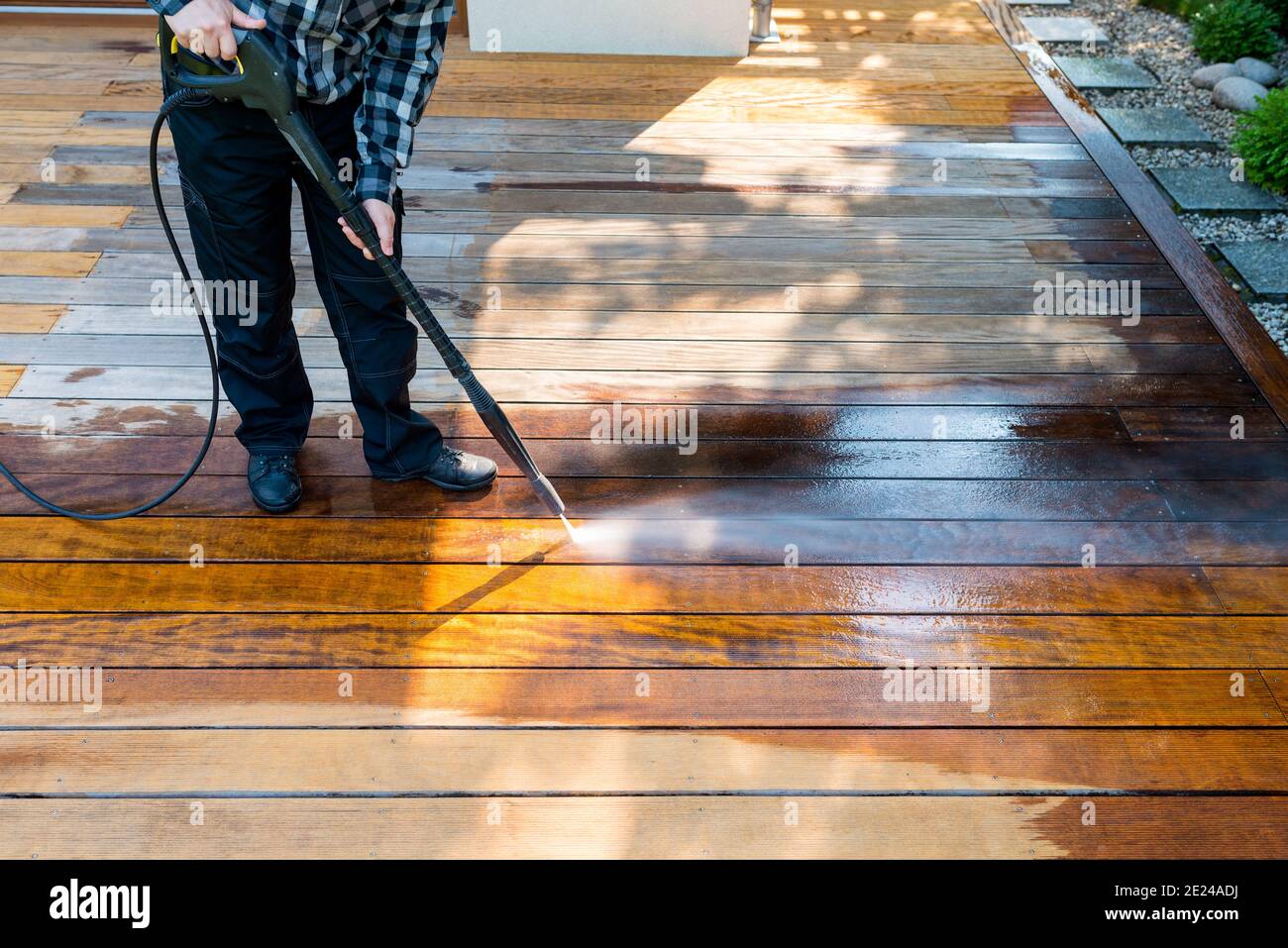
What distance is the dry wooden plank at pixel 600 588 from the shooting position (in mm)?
1890

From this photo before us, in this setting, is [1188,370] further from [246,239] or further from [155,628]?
[155,628]

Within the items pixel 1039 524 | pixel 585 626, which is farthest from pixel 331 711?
pixel 1039 524

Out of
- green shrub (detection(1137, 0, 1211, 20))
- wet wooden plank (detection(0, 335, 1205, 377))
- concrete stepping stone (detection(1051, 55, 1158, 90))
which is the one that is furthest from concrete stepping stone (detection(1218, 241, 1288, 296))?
green shrub (detection(1137, 0, 1211, 20))

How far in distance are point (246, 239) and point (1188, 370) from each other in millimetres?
2014

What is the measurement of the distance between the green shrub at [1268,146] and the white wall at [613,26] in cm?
168

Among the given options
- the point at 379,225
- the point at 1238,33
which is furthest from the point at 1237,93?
the point at 379,225

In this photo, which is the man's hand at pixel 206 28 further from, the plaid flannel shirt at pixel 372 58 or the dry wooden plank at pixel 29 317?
the dry wooden plank at pixel 29 317

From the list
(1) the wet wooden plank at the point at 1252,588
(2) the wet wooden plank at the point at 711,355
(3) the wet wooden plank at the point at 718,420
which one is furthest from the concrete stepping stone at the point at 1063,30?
(1) the wet wooden plank at the point at 1252,588

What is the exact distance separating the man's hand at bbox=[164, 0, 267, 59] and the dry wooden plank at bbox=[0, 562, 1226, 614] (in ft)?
2.83

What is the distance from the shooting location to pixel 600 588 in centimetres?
194

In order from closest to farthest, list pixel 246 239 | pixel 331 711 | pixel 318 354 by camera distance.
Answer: pixel 331 711, pixel 246 239, pixel 318 354

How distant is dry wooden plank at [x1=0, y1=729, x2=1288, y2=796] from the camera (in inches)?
63.9
